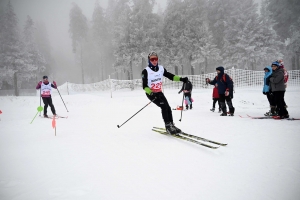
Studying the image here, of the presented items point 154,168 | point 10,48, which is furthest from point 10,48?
point 154,168

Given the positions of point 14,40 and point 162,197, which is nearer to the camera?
point 162,197

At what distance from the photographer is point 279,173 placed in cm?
247

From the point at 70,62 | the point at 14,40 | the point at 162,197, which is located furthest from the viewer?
the point at 70,62

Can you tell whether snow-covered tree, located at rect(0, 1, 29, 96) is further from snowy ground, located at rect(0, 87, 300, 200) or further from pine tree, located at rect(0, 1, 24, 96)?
snowy ground, located at rect(0, 87, 300, 200)

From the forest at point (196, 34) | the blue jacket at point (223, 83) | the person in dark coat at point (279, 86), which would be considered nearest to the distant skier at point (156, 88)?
the blue jacket at point (223, 83)

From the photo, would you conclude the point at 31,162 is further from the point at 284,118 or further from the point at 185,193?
the point at 284,118

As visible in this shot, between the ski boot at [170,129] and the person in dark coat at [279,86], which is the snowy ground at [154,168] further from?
the person in dark coat at [279,86]

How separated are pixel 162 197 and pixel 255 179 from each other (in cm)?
135

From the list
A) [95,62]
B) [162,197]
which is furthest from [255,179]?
[95,62]

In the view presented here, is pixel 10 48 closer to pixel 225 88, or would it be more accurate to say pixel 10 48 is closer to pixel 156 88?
pixel 156 88

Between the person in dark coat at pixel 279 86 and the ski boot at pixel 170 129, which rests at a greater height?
the person in dark coat at pixel 279 86

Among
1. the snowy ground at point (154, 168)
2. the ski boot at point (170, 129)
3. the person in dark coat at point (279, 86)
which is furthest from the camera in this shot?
the person in dark coat at point (279, 86)

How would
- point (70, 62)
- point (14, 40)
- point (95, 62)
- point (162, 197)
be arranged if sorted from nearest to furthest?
point (162, 197) < point (14, 40) < point (95, 62) < point (70, 62)

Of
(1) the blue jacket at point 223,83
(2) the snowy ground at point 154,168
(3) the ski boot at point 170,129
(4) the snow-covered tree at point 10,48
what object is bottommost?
(2) the snowy ground at point 154,168
